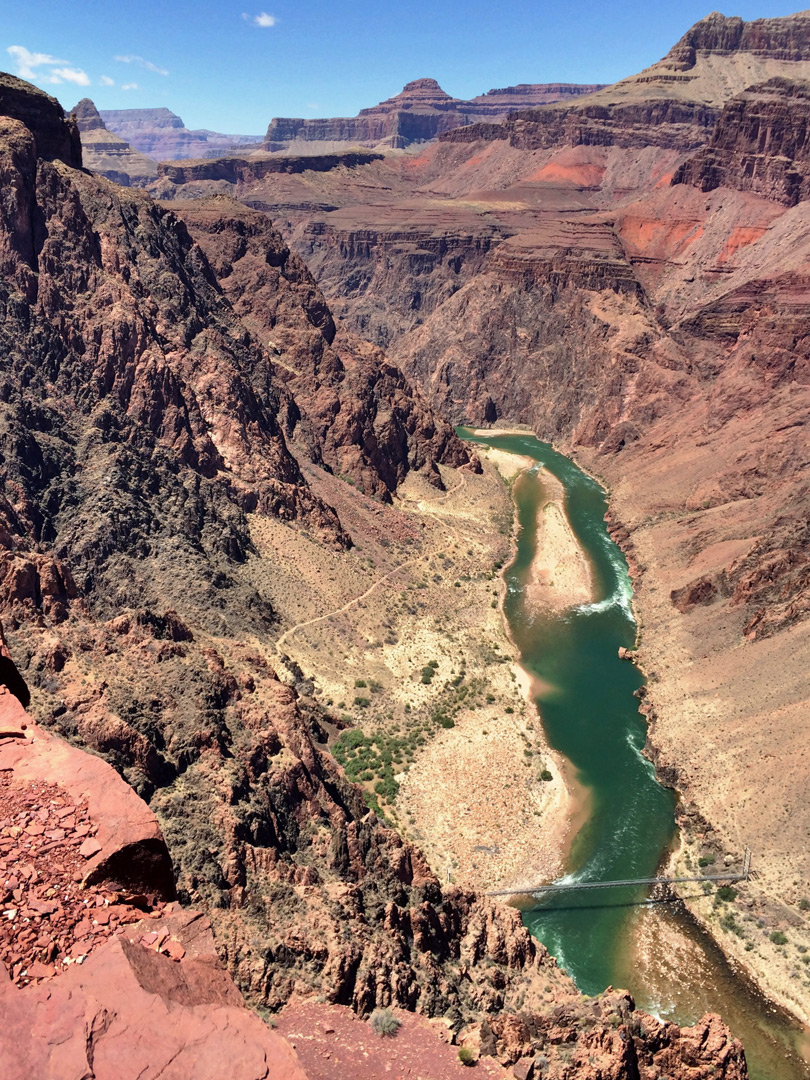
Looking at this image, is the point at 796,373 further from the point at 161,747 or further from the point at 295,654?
the point at 161,747

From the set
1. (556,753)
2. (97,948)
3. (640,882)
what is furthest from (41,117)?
(97,948)

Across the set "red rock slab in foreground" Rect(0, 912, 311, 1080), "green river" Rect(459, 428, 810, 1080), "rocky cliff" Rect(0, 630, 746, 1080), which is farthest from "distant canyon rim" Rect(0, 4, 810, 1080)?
"green river" Rect(459, 428, 810, 1080)

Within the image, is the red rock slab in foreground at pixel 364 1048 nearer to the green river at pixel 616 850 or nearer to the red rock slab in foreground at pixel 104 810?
the red rock slab in foreground at pixel 104 810

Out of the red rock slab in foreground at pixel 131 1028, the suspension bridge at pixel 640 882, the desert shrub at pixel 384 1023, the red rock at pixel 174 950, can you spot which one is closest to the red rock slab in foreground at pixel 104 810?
the red rock at pixel 174 950

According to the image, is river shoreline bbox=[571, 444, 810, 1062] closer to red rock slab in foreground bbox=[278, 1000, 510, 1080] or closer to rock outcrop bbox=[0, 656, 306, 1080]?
red rock slab in foreground bbox=[278, 1000, 510, 1080]

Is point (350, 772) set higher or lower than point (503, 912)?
lower

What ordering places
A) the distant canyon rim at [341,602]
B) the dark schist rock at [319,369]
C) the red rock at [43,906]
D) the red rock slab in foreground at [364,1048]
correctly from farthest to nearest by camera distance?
the dark schist rock at [319,369], the distant canyon rim at [341,602], the red rock slab in foreground at [364,1048], the red rock at [43,906]

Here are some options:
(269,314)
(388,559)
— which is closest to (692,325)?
(269,314)
